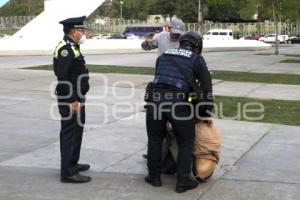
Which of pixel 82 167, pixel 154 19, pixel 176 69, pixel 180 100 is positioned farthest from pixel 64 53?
pixel 154 19

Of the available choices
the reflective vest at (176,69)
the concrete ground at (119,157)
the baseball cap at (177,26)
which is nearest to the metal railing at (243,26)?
the concrete ground at (119,157)

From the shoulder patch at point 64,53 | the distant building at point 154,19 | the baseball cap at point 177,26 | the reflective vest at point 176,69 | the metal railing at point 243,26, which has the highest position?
the baseball cap at point 177,26

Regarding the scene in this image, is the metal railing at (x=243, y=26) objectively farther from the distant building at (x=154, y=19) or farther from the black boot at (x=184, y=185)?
the black boot at (x=184, y=185)

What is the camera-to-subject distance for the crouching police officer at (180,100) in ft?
18.5

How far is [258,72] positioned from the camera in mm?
19406

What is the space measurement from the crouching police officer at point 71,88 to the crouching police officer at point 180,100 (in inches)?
30.4

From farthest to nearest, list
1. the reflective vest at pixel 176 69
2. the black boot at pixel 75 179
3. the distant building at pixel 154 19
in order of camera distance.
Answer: the distant building at pixel 154 19, the black boot at pixel 75 179, the reflective vest at pixel 176 69

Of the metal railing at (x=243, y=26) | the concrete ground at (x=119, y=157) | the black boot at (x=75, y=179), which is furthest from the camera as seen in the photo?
the metal railing at (x=243, y=26)

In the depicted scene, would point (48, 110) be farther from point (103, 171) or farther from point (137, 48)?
point (137, 48)

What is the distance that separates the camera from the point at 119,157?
7.11 metres

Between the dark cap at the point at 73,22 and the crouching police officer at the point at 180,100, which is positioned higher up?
the dark cap at the point at 73,22

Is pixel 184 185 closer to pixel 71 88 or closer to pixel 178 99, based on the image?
pixel 178 99

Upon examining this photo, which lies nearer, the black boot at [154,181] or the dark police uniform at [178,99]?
the dark police uniform at [178,99]

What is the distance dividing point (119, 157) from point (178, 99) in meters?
1.76
